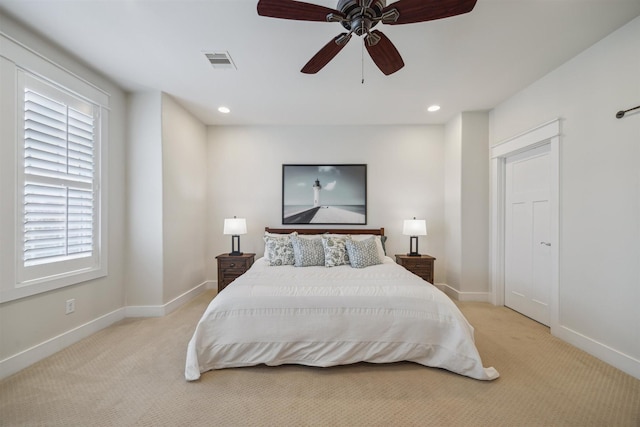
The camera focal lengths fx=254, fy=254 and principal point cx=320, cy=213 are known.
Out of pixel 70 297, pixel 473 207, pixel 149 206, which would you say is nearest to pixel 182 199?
pixel 149 206

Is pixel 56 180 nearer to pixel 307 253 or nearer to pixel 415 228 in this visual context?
pixel 307 253

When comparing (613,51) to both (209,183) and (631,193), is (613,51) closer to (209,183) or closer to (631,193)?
(631,193)

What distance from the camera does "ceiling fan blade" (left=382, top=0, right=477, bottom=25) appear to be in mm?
1356

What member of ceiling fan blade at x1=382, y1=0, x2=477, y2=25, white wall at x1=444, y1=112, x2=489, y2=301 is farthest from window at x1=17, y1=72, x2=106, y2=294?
white wall at x1=444, y1=112, x2=489, y2=301

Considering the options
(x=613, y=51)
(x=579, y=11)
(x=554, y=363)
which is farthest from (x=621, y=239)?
(x=579, y=11)

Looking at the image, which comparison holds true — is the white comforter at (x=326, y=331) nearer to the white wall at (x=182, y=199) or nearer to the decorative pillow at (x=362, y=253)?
the decorative pillow at (x=362, y=253)

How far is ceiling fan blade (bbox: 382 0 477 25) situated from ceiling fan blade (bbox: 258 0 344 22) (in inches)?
13.2

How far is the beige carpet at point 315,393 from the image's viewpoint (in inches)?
61.3

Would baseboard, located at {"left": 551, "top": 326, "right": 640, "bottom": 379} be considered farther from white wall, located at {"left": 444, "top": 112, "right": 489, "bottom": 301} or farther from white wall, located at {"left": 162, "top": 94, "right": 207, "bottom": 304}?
white wall, located at {"left": 162, "top": 94, "right": 207, "bottom": 304}

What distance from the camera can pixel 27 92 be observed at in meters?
2.10

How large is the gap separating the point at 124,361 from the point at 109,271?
3.88 ft

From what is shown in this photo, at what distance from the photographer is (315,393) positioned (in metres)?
1.77

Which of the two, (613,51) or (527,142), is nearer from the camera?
(613,51)

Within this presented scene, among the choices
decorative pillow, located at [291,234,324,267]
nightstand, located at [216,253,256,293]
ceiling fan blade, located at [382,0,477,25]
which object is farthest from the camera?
nightstand, located at [216,253,256,293]
